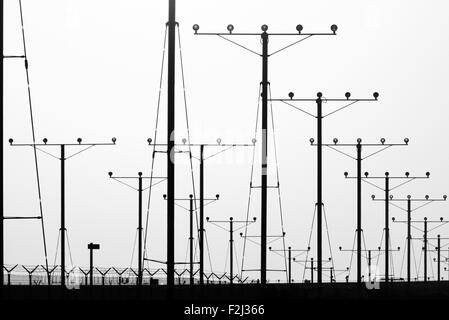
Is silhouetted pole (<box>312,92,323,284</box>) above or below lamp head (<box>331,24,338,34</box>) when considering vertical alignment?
below

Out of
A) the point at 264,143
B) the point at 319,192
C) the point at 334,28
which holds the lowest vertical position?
the point at 319,192

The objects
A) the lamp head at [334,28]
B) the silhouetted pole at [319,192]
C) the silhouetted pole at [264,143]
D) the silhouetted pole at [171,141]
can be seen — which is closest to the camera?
the silhouetted pole at [171,141]

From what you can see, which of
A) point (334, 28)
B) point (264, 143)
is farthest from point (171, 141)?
point (264, 143)

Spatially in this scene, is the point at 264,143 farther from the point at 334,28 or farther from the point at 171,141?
the point at 171,141

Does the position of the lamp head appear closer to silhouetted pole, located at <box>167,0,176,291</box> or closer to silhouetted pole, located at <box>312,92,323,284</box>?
silhouetted pole, located at <box>167,0,176,291</box>

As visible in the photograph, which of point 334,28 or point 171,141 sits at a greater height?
point 334,28

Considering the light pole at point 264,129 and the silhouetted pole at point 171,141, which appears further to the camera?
the light pole at point 264,129

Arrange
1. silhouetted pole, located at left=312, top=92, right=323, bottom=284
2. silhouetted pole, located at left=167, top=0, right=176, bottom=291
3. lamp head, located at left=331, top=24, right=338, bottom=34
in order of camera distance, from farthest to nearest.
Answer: silhouetted pole, located at left=312, top=92, right=323, bottom=284 → lamp head, located at left=331, top=24, right=338, bottom=34 → silhouetted pole, located at left=167, top=0, right=176, bottom=291

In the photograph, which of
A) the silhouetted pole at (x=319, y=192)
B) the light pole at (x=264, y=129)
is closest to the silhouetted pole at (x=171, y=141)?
the light pole at (x=264, y=129)

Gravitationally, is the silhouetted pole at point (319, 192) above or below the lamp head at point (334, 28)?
below

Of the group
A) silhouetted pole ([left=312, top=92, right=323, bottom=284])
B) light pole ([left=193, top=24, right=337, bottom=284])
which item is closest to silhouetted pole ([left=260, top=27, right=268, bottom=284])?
light pole ([left=193, top=24, right=337, bottom=284])

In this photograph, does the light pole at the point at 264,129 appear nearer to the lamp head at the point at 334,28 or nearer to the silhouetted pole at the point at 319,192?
the lamp head at the point at 334,28
